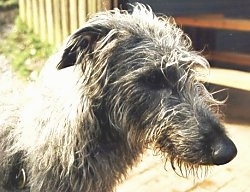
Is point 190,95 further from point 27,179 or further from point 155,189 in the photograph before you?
point 155,189

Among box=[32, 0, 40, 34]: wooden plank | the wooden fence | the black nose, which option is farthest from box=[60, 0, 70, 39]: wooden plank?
the black nose

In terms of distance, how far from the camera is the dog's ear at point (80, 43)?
223 centimetres

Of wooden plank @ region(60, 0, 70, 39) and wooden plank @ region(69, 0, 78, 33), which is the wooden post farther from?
wooden plank @ region(69, 0, 78, 33)

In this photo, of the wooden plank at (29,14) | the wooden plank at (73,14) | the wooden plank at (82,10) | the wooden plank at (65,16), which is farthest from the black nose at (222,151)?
the wooden plank at (29,14)

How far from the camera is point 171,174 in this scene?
3.88 meters

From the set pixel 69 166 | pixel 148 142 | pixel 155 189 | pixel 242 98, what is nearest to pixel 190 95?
pixel 148 142

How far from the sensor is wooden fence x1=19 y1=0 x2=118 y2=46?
5.45m

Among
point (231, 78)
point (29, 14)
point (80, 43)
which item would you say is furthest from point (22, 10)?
point (80, 43)

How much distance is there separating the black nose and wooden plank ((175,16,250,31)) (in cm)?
307

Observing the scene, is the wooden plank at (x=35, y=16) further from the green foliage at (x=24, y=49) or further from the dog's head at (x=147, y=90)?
the dog's head at (x=147, y=90)

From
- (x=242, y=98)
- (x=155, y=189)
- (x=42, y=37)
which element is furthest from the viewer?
(x=42, y=37)

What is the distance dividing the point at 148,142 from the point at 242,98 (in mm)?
3472

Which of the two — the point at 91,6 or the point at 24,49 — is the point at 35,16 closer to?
the point at 24,49

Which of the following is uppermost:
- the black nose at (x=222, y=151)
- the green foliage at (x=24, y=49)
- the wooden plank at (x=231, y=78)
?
the black nose at (x=222, y=151)
